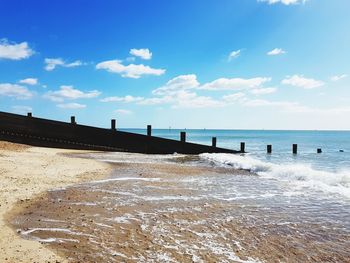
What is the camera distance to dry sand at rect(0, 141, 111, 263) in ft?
16.8

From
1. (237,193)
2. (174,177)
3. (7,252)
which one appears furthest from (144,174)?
(7,252)

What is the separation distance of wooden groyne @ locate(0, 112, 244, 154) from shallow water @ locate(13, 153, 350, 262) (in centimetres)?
1561

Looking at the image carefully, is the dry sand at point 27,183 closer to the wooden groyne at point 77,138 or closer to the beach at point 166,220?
the beach at point 166,220

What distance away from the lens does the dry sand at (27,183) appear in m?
5.11

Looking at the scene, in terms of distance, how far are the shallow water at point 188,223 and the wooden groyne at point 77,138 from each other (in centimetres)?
1561

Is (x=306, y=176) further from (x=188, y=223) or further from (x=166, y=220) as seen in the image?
(x=166, y=220)

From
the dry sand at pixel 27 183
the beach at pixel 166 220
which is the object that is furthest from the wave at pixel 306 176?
the dry sand at pixel 27 183

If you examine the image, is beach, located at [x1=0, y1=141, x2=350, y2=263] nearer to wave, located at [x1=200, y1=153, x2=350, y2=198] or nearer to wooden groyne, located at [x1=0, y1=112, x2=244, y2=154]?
wave, located at [x1=200, y1=153, x2=350, y2=198]

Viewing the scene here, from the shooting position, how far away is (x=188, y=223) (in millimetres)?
7164

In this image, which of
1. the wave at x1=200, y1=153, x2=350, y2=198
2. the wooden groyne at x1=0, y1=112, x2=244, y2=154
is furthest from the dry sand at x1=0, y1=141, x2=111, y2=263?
the wave at x1=200, y1=153, x2=350, y2=198

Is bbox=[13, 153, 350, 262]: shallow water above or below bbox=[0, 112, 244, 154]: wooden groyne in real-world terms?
below

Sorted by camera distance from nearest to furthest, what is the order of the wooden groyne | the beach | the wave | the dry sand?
the dry sand
the beach
the wave
the wooden groyne

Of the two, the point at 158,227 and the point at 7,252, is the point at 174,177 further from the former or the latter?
the point at 7,252

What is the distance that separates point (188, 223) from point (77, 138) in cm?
2112
